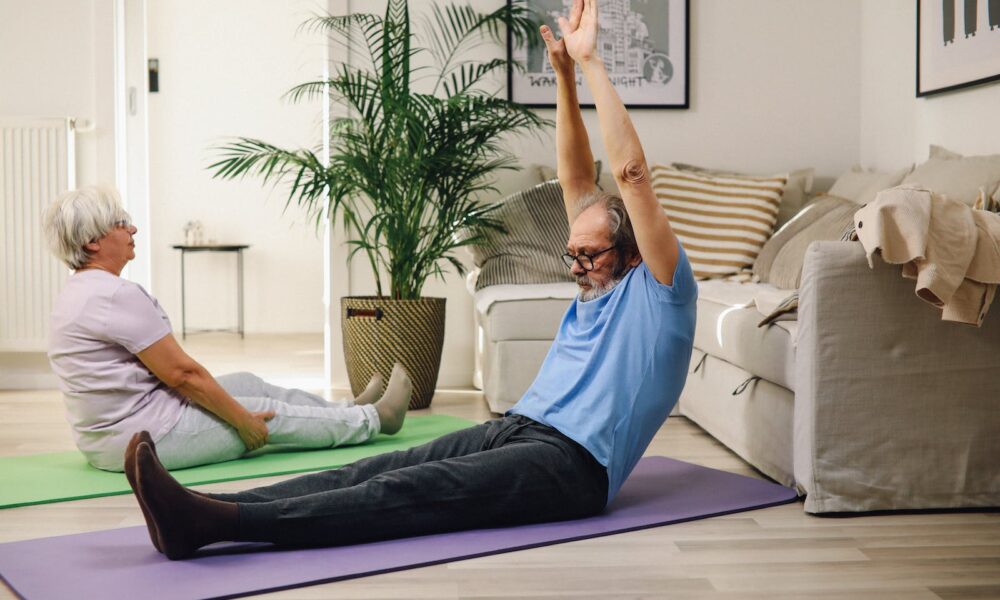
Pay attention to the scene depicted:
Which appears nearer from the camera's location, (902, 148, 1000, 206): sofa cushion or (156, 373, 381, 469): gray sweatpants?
(156, 373, 381, 469): gray sweatpants

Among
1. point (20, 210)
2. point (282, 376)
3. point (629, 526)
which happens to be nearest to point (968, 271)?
point (629, 526)

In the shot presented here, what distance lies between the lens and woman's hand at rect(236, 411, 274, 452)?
2.98m

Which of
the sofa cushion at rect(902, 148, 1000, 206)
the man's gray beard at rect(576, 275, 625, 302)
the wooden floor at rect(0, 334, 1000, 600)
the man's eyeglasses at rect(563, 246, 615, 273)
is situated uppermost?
the sofa cushion at rect(902, 148, 1000, 206)

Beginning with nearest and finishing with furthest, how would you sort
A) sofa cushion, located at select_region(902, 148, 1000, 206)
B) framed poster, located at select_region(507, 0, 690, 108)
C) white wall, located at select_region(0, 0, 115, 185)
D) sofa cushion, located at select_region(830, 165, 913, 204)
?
sofa cushion, located at select_region(902, 148, 1000, 206), sofa cushion, located at select_region(830, 165, 913, 204), white wall, located at select_region(0, 0, 115, 185), framed poster, located at select_region(507, 0, 690, 108)

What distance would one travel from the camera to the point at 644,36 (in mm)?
4793

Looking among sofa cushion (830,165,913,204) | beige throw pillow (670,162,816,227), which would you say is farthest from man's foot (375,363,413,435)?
beige throw pillow (670,162,816,227)

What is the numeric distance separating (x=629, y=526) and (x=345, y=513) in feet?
2.07

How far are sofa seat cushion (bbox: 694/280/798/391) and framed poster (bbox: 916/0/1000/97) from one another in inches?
39.5

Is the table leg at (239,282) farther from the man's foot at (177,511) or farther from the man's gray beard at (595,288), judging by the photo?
the man's foot at (177,511)

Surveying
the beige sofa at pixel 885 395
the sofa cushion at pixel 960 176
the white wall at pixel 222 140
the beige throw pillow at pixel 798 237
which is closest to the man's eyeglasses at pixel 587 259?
the beige sofa at pixel 885 395

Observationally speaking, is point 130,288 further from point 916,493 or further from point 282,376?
point 282,376

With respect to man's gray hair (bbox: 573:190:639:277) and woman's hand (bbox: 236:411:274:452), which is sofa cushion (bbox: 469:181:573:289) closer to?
woman's hand (bbox: 236:411:274:452)

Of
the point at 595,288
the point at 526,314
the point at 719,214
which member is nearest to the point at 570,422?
the point at 595,288

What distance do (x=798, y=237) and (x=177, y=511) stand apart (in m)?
2.66
